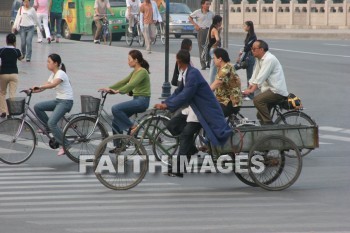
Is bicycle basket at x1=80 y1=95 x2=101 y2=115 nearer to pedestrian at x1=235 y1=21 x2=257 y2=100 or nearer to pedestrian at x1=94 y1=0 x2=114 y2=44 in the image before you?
pedestrian at x1=235 y1=21 x2=257 y2=100

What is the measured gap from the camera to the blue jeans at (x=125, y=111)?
15664 mm

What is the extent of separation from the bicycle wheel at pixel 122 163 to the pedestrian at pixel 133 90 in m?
2.26

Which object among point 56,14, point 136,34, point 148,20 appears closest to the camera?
point 148,20

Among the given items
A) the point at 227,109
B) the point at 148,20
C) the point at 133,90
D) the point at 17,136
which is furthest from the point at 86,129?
the point at 148,20

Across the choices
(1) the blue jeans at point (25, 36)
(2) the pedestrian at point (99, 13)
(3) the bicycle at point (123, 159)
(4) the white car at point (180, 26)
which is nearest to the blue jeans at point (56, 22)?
(2) the pedestrian at point (99, 13)

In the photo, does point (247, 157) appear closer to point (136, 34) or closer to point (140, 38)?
point (140, 38)

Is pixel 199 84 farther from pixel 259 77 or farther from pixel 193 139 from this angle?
pixel 259 77

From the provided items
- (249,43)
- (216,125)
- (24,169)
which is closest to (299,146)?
(216,125)

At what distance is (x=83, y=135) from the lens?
15500 mm

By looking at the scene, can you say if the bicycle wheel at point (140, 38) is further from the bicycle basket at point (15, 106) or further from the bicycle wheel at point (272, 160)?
the bicycle wheel at point (272, 160)

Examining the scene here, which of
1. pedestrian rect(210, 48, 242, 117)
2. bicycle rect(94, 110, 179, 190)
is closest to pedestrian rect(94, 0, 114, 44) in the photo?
pedestrian rect(210, 48, 242, 117)

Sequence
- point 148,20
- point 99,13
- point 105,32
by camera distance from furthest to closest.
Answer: point 105,32, point 99,13, point 148,20

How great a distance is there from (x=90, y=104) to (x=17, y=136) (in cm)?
118

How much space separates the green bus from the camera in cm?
4325
